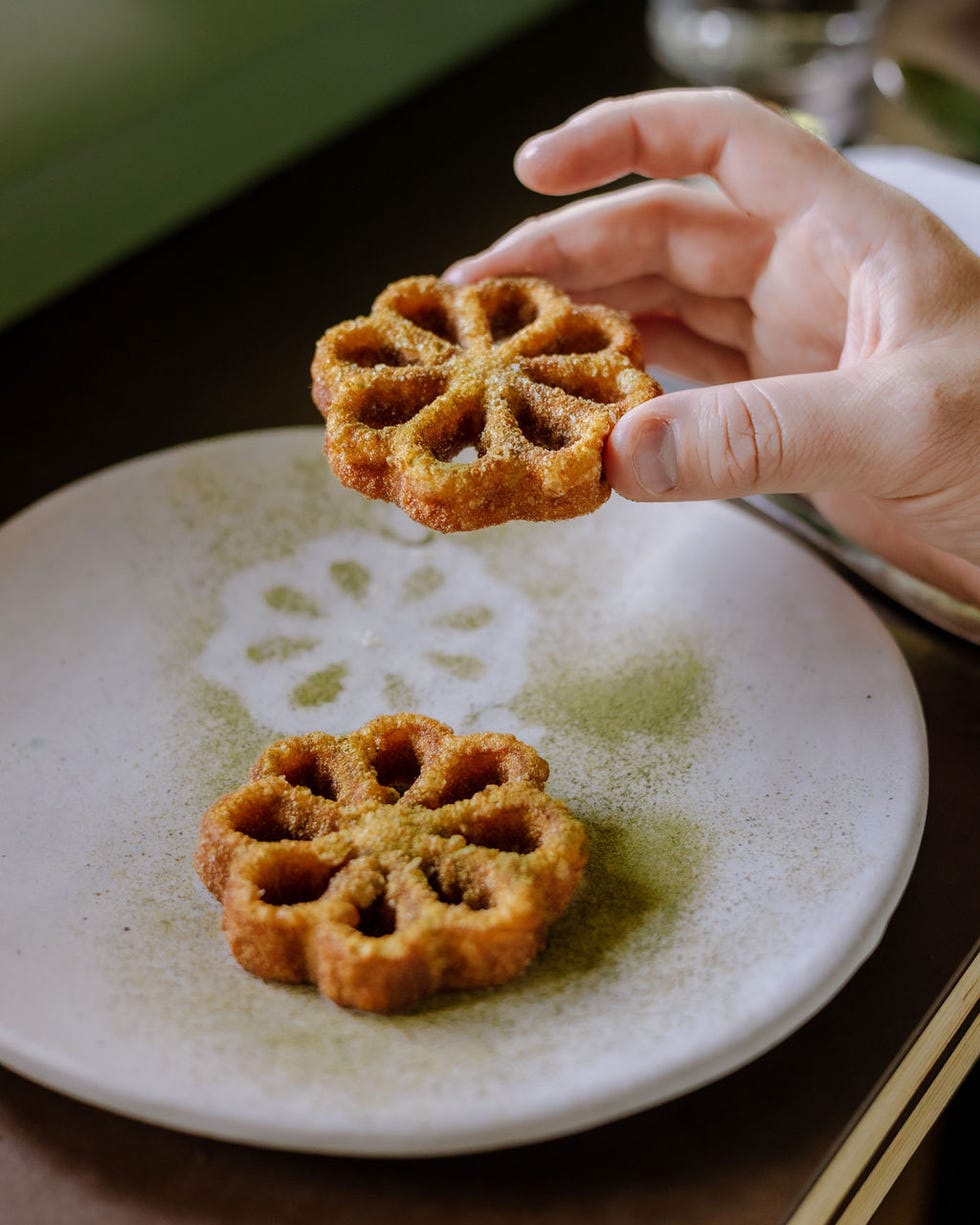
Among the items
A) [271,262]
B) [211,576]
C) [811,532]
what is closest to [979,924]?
[811,532]

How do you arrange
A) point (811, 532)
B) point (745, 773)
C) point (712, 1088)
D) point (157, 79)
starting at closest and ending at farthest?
point (712, 1088), point (745, 773), point (811, 532), point (157, 79)

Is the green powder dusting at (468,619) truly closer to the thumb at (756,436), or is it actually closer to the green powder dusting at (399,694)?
the green powder dusting at (399,694)

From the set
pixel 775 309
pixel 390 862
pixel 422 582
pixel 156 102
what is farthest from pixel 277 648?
pixel 156 102

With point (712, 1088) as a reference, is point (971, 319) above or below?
above

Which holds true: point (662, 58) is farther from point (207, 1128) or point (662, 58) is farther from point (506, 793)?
point (207, 1128)

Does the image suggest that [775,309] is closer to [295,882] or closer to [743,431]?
[743,431]

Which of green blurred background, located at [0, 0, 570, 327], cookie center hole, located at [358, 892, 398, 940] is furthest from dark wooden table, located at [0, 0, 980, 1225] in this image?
cookie center hole, located at [358, 892, 398, 940]

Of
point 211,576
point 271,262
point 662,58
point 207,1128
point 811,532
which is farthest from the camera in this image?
point 662,58
